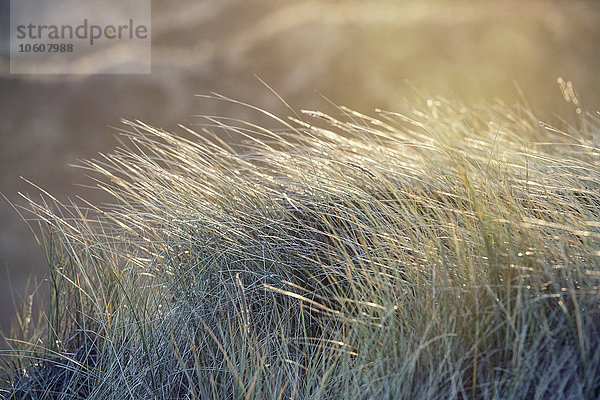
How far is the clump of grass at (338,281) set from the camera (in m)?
0.81

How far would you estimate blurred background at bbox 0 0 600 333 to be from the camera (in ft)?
16.3

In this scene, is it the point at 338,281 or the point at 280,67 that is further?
the point at 280,67

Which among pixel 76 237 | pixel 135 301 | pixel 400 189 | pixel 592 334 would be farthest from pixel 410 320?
pixel 76 237

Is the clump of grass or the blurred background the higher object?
the blurred background

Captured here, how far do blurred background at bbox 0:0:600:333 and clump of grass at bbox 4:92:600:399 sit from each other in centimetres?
371

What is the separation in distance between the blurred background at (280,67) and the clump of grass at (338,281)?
371cm

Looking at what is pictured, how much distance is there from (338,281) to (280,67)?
429 centimetres

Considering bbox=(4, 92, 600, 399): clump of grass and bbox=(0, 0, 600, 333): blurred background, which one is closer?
bbox=(4, 92, 600, 399): clump of grass

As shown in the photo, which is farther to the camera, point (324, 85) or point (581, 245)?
point (324, 85)

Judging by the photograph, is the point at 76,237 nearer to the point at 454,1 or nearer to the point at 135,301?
the point at 135,301

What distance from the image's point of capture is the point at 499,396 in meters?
0.76

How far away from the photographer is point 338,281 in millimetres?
1061

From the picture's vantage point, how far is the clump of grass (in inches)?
31.7

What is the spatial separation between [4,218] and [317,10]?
3.11 meters
